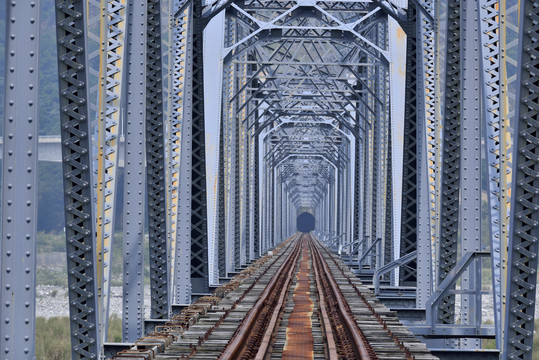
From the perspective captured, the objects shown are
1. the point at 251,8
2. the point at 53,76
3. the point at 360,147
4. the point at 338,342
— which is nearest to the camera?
the point at 338,342

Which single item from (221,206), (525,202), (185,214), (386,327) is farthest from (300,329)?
(221,206)

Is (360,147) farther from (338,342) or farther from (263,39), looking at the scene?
(338,342)

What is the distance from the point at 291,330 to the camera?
13.9 metres

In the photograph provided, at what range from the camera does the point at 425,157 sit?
52.0 ft

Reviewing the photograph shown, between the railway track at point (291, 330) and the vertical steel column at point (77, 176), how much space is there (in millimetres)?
873

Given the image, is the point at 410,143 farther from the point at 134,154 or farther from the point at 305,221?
the point at 305,221

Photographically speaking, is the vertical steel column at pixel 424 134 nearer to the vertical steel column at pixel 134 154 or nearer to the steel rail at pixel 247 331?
the steel rail at pixel 247 331

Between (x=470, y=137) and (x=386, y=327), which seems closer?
(x=386, y=327)

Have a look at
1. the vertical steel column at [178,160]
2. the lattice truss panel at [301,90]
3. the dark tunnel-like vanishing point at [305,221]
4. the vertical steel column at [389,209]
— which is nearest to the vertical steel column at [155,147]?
the vertical steel column at [178,160]

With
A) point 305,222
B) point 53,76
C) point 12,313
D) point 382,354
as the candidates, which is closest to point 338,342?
point 382,354

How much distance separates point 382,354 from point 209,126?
13.3 m

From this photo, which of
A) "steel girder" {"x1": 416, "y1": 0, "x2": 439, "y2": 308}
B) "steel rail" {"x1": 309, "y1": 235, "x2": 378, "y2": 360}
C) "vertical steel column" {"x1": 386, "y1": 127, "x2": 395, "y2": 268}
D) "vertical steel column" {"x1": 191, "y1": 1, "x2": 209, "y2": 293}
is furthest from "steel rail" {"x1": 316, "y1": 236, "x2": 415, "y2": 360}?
"vertical steel column" {"x1": 191, "y1": 1, "x2": 209, "y2": 293}

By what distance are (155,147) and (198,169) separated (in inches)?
263

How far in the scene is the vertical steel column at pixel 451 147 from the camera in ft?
42.5
